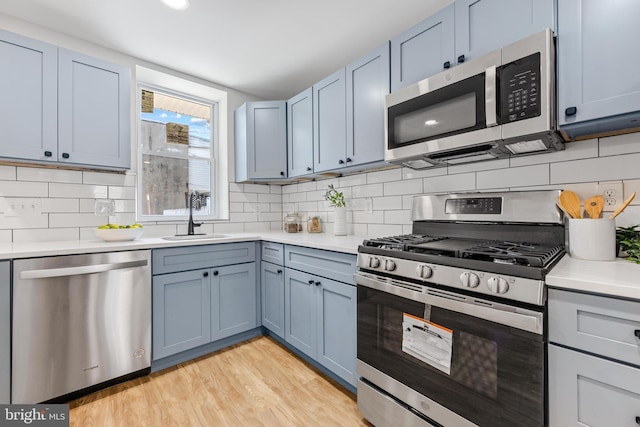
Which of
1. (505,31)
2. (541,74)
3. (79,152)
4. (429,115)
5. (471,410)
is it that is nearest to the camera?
(471,410)

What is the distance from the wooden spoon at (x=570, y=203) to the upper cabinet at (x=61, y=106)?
285cm

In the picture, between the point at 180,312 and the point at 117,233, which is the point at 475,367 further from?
the point at 117,233

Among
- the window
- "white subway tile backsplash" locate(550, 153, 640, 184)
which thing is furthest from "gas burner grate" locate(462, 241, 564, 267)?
the window

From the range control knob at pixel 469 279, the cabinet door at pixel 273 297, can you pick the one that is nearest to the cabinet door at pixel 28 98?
the cabinet door at pixel 273 297

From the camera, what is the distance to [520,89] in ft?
4.27

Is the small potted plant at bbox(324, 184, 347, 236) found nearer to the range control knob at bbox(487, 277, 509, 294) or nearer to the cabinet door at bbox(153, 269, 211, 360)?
the cabinet door at bbox(153, 269, 211, 360)

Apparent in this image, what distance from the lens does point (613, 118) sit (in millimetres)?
1144

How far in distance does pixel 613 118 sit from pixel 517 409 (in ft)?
3.83

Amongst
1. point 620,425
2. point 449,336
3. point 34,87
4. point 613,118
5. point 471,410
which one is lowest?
point 471,410

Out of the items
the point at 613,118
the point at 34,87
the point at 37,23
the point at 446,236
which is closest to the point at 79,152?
the point at 34,87

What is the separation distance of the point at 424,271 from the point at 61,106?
2.55 m

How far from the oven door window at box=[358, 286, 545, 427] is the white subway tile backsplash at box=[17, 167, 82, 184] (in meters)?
2.42

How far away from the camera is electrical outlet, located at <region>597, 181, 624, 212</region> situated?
1332mm

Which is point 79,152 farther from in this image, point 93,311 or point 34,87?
point 93,311
